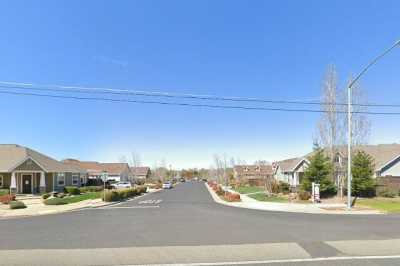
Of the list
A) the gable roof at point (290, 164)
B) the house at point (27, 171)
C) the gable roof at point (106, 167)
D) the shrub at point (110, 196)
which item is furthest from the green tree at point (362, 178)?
the gable roof at point (106, 167)

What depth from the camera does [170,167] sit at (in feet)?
529

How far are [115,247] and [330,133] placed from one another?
89.0 ft

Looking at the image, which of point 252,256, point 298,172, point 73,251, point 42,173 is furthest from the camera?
point 298,172

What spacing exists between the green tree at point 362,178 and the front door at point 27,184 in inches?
1343

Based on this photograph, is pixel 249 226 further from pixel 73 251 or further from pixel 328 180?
pixel 328 180

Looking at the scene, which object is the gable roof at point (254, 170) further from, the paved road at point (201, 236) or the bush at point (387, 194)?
the paved road at point (201, 236)

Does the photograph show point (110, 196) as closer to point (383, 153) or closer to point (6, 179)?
point (6, 179)

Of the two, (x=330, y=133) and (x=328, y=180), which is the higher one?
(x=330, y=133)

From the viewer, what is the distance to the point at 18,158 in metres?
44.5

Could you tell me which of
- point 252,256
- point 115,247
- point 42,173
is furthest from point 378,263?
point 42,173

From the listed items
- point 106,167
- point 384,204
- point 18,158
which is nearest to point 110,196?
point 18,158

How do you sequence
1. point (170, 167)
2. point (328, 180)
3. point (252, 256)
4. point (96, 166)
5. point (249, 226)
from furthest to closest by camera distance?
point (170, 167), point (96, 166), point (328, 180), point (249, 226), point (252, 256)

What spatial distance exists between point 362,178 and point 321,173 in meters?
3.36

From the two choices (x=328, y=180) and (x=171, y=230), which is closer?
(x=171, y=230)
